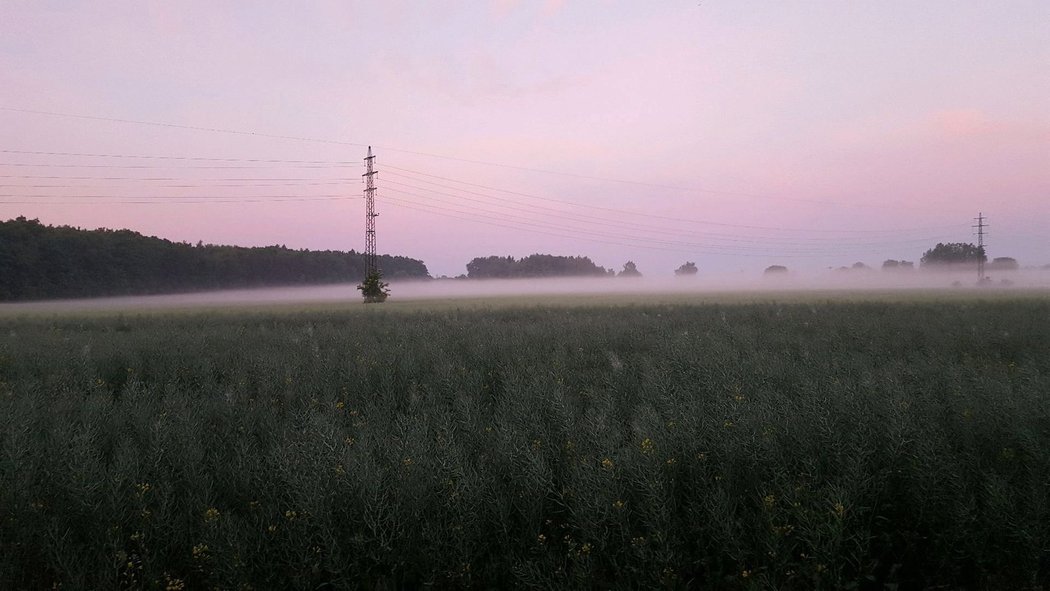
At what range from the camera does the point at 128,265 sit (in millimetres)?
60625

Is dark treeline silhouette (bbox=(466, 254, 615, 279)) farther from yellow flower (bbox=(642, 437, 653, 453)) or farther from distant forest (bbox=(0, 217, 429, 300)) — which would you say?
yellow flower (bbox=(642, 437, 653, 453))

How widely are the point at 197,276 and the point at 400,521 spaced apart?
75.7 meters

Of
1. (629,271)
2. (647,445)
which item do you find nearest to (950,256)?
(629,271)

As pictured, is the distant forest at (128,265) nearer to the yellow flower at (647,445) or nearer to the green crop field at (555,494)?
the green crop field at (555,494)

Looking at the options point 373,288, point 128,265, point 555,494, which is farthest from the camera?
point 128,265

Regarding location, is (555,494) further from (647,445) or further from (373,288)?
(373,288)

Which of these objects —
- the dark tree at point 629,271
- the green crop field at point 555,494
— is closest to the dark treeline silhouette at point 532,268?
the dark tree at point 629,271

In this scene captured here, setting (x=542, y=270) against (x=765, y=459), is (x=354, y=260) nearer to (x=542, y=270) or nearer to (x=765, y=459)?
(x=542, y=270)

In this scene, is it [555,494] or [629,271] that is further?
[629,271]

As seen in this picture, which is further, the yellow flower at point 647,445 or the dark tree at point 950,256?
the dark tree at point 950,256

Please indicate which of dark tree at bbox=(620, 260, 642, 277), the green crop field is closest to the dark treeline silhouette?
dark tree at bbox=(620, 260, 642, 277)

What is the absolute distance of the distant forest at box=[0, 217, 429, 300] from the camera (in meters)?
49.2

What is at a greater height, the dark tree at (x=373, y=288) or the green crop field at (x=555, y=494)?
the dark tree at (x=373, y=288)

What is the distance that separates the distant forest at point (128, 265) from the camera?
49.2 metres
